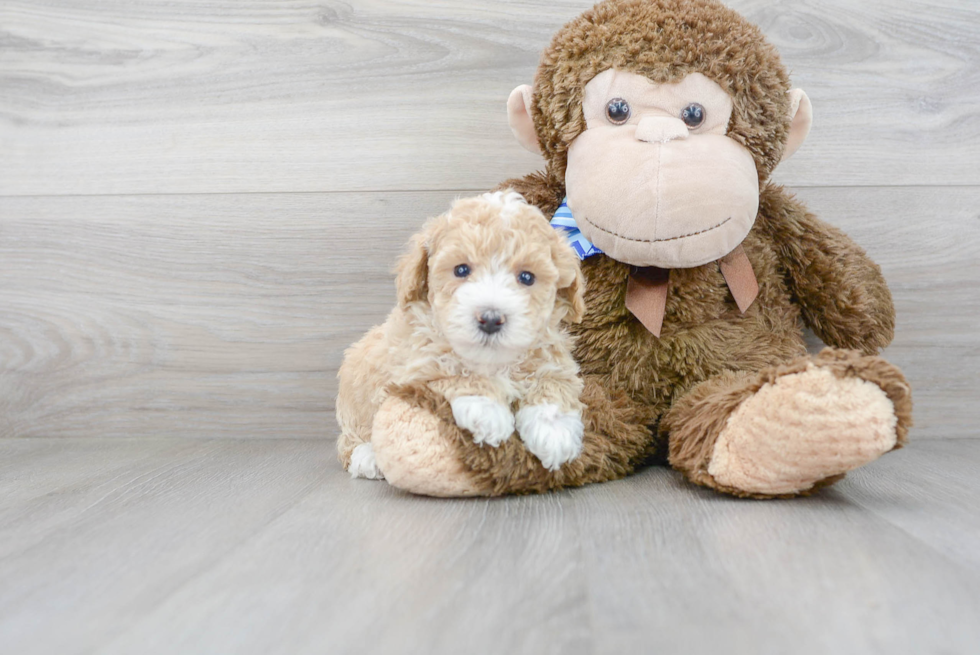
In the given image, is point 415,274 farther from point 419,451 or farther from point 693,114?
point 693,114

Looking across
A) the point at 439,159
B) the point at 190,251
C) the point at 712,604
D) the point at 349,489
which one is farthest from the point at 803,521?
the point at 190,251

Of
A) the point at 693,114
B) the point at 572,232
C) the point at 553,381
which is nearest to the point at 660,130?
the point at 693,114

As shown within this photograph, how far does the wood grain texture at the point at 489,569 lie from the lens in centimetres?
47

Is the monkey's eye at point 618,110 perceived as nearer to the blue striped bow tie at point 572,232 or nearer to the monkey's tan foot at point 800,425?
the blue striped bow tie at point 572,232

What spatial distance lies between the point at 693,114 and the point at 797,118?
17 cm

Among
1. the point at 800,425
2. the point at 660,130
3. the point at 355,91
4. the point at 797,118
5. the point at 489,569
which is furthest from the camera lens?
the point at 355,91

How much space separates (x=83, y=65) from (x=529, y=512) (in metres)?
0.95

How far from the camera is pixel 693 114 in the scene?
82 cm

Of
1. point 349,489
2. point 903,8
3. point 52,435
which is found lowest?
point 52,435

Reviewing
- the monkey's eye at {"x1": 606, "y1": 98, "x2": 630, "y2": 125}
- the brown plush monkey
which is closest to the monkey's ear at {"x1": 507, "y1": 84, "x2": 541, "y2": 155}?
the brown plush monkey

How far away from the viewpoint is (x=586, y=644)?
1.49 feet

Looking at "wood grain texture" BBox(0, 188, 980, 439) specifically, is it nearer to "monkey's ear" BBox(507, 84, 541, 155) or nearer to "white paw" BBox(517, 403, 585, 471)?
"monkey's ear" BBox(507, 84, 541, 155)

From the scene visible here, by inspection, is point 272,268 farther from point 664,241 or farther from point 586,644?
point 586,644

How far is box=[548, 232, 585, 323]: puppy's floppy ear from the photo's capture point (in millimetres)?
753
